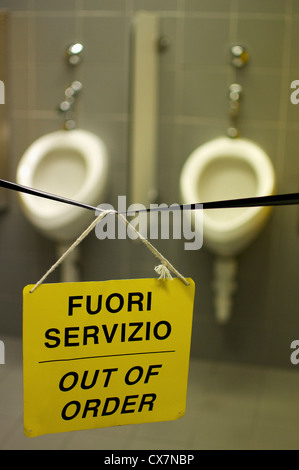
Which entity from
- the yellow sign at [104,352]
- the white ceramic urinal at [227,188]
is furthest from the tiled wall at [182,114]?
the yellow sign at [104,352]

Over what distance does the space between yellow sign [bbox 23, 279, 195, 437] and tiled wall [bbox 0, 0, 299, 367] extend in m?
1.12

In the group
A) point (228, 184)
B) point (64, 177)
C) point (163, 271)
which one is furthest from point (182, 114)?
point (163, 271)

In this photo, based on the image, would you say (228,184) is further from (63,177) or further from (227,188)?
(63,177)

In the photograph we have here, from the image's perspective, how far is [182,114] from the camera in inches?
70.7

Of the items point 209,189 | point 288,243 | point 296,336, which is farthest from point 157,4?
point 296,336

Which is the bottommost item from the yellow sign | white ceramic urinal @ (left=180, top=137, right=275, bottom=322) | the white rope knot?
the yellow sign

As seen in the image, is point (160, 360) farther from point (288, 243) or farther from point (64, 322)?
point (288, 243)

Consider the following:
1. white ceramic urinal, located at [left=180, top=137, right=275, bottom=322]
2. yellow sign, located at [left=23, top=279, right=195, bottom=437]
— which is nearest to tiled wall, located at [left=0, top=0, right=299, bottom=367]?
white ceramic urinal, located at [left=180, top=137, right=275, bottom=322]

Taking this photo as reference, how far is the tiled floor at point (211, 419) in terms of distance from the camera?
1407 millimetres

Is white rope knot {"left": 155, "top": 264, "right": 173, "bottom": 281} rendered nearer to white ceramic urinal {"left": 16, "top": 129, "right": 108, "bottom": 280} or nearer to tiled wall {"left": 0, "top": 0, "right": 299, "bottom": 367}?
white ceramic urinal {"left": 16, "top": 129, "right": 108, "bottom": 280}

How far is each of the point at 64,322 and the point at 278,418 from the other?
1.06 metres

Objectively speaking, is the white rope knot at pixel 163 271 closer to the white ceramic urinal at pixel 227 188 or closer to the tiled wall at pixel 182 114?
the white ceramic urinal at pixel 227 188

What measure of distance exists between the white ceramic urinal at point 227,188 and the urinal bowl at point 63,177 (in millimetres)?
281

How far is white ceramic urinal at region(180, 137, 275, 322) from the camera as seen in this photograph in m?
1.61
